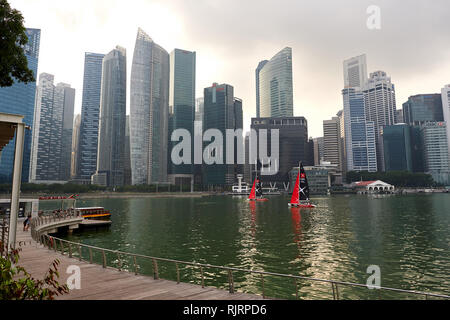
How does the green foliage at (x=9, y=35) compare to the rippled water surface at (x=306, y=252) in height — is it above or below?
above

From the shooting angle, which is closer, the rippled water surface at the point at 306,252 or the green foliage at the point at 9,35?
the green foliage at the point at 9,35

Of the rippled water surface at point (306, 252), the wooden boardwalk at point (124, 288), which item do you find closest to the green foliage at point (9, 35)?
the wooden boardwalk at point (124, 288)

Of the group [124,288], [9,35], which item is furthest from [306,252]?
[9,35]

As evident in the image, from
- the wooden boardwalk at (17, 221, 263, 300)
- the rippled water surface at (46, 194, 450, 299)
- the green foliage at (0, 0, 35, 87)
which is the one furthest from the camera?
the rippled water surface at (46, 194, 450, 299)

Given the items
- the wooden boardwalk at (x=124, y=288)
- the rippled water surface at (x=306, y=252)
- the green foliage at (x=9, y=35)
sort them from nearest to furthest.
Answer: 1. the wooden boardwalk at (x=124, y=288)
2. the green foliage at (x=9, y=35)
3. the rippled water surface at (x=306, y=252)

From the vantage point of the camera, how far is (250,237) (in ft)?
137

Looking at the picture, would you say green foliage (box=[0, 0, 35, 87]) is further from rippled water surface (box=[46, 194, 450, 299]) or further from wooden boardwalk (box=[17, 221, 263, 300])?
rippled water surface (box=[46, 194, 450, 299])

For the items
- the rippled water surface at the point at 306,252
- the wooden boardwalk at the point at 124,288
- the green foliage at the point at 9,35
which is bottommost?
the rippled water surface at the point at 306,252

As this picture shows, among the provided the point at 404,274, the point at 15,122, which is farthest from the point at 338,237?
the point at 15,122

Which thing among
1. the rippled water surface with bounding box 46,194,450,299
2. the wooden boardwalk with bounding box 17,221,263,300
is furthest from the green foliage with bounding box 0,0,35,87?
the rippled water surface with bounding box 46,194,450,299

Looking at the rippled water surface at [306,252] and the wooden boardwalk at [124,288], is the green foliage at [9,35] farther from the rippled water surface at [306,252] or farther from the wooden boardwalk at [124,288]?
the rippled water surface at [306,252]
